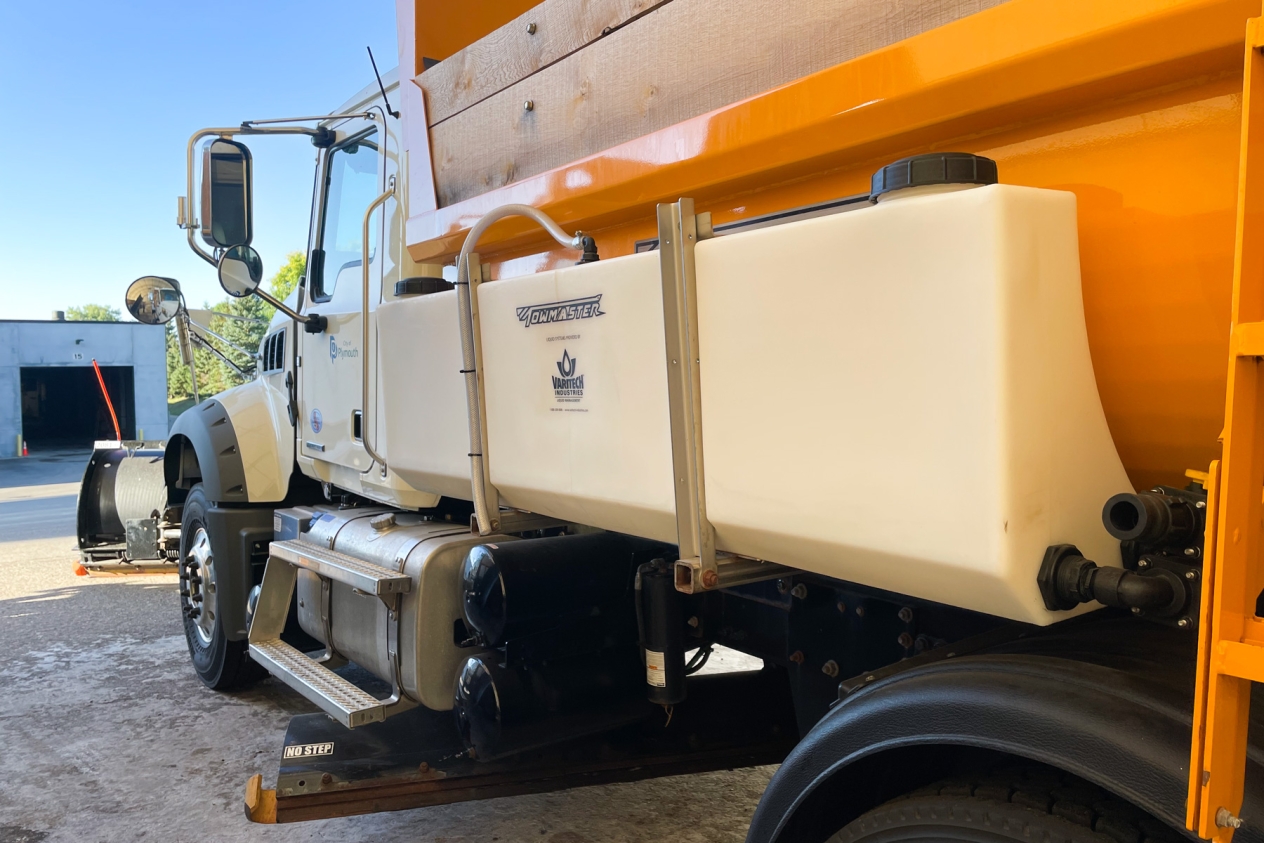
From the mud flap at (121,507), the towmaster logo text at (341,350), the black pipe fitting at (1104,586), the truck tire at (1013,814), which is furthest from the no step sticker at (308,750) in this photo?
the mud flap at (121,507)

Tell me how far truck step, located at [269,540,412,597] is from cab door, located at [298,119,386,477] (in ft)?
1.16

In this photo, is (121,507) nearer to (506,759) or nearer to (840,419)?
(506,759)

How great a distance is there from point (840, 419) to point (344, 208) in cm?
309

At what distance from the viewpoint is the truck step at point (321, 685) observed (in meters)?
2.78

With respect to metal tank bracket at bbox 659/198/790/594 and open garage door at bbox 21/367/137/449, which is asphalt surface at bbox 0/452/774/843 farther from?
open garage door at bbox 21/367/137/449

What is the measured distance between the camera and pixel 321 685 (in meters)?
3.06

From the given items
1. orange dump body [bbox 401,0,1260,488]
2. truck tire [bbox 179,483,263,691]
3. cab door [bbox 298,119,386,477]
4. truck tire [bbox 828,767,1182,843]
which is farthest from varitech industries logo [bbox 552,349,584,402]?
truck tire [bbox 179,483,263,691]

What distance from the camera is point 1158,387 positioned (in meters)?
1.29

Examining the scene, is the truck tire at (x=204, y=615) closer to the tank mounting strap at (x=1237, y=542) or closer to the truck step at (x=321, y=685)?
the truck step at (x=321, y=685)

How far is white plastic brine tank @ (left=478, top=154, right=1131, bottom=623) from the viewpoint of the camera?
47.6 inches

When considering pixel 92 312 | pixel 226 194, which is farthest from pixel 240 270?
pixel 92 312

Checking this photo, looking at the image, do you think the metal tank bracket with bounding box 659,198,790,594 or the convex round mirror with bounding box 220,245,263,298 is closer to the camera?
the metal tank bracket with bounding box 659,198,790,594

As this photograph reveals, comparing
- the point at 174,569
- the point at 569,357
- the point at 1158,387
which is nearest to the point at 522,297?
the point at 569,357

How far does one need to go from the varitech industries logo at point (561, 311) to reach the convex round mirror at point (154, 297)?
3632 millimetres
